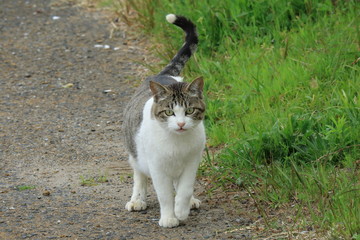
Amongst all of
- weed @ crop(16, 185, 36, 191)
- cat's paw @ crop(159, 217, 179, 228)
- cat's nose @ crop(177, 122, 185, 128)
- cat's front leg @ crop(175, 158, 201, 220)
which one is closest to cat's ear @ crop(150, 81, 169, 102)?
cat's nose @ crop(177, 122, 185, 128)

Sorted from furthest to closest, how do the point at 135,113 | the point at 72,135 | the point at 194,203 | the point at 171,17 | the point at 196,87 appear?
the point at 72,135 < the point at 171,17 < the point at 135,113 < the point at 194,203 < the point at 196,87

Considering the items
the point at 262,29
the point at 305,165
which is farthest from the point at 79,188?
the point at 262,29

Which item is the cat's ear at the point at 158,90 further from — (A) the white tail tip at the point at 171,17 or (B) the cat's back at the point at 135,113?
(A) the white tail tip at the point at 171,17

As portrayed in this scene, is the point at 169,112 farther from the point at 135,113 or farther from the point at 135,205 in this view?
the point at 135,205

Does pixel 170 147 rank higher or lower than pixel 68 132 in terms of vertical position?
higher

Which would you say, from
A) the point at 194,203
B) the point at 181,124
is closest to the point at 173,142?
the point at 181,124

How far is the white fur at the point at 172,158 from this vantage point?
4504mm

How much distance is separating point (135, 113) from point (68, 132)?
1.82 metres

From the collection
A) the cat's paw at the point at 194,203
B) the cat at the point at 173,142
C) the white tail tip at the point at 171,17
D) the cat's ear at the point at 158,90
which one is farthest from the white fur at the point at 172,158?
the white tail tip at the point at 171,17

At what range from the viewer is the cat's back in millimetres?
4953

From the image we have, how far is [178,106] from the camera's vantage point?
4.47 meters

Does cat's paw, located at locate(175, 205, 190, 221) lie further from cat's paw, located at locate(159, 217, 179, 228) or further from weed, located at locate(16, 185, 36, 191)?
weed, located at locate(16, 185, 36, 191)

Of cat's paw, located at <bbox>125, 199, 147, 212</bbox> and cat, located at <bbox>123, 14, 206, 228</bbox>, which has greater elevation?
cat, located at <bbox>123, 14, 206, 228</bbox>

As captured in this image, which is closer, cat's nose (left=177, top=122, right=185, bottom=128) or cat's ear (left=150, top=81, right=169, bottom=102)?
cat's nose (left=177, top=122, right=185, bottom=128)
